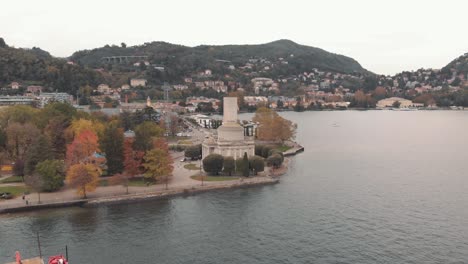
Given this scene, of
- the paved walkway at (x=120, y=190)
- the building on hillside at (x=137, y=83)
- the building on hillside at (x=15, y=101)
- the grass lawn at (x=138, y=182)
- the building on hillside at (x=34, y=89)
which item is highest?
the building on hillside at (x=137, y=83)

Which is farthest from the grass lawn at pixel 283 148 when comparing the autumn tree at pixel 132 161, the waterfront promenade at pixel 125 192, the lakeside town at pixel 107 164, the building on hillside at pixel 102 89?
the building on hillside at pixel 102 89

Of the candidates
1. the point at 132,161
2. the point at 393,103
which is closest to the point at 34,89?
the point at 132,161

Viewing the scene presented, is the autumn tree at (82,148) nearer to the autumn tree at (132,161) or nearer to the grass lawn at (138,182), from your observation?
the autumn tree at (132,161)

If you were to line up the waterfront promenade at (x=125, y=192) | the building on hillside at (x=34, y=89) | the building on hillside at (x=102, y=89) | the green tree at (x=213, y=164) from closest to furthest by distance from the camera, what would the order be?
the waterfront promenade at (x=125, y=192), the green tree at (x=213, y=164), the building on hillside at (x=34, y=89), the building on hillside at (x=102, y=89)

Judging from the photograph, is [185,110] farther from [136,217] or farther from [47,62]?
[136,217]

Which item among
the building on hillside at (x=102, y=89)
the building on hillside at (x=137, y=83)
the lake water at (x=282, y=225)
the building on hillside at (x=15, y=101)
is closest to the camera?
the lake water at (x=282, y=225)
